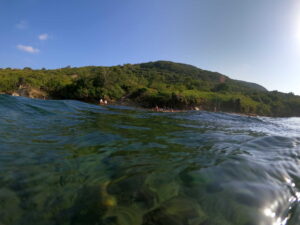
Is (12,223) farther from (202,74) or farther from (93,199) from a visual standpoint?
(202,74)

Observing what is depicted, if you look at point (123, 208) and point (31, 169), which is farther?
point (31, 169)

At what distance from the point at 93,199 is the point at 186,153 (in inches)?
82.9

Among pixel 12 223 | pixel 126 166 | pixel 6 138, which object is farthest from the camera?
pixel 6 138

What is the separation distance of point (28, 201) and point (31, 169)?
30.8 inches

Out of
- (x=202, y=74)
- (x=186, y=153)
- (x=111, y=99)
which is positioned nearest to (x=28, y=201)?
(x=186, y=153)

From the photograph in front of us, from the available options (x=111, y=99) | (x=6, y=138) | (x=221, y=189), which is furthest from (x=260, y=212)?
(x=111, y=99)

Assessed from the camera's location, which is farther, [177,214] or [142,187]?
[142,187]

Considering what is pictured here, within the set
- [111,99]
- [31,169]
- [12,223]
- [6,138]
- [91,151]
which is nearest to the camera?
[12,223]

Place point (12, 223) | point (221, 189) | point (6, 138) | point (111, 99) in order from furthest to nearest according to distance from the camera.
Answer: point (111, 99) → point (6, 138) → point (221, 189) → point (12, 223)

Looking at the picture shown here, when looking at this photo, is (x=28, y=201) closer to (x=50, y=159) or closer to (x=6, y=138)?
(x=50, y=159)

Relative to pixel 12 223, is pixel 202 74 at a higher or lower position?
higher

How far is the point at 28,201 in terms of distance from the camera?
1762 millimetres

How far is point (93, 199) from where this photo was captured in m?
1.82

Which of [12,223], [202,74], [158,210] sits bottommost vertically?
[12,223]
